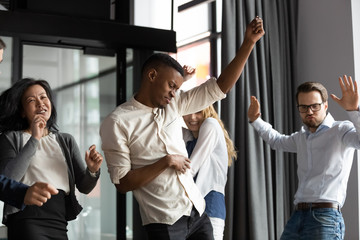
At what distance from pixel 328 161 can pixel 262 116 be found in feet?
4.82

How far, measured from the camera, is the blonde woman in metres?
2.83

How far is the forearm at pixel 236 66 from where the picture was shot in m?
2.04

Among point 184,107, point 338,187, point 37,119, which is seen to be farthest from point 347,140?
point 37,119

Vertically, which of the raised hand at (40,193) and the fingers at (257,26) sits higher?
the fingers at (257,26)

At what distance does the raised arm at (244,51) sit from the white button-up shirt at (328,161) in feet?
3.14

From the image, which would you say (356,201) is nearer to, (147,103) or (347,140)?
(347,140)

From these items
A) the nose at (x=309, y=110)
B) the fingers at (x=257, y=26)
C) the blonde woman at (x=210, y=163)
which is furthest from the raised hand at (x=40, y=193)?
the nose at (x=309, y=110)

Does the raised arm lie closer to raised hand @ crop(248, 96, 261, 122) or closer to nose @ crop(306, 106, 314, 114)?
nose @ crop(306, 106, 314, 114)

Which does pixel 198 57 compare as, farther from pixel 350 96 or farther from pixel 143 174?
pixel 143 174

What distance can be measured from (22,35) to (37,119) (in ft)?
5.09

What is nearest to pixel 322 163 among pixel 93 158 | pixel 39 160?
pixel 93 158

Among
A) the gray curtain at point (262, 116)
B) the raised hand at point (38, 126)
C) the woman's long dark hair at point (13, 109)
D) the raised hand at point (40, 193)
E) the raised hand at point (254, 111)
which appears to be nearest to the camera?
the raised hand at point (40, 193)

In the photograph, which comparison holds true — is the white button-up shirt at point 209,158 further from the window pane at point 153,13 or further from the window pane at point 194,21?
the window pane at point 194,21

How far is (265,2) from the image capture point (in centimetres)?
449
